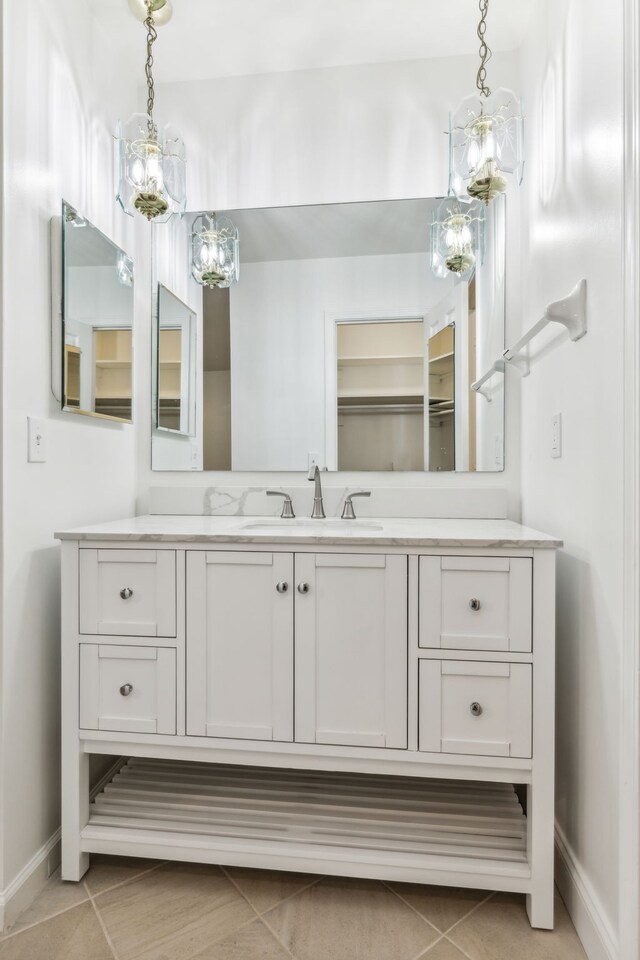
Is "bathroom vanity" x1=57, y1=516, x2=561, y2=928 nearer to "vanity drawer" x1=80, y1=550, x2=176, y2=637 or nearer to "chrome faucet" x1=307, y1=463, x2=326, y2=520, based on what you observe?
"vanity drawer" x1=80, y1=550, x2=176, y2=637

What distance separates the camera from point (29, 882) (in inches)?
56.8

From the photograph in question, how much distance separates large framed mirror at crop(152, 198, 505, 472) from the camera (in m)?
2.03

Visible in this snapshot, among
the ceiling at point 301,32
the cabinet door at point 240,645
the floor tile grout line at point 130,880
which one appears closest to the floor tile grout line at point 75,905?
the floor tile grout line at point 130,880

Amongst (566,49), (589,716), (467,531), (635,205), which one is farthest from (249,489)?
(566,49)

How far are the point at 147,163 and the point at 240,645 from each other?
1.50 metres

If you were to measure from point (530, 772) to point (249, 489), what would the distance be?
1255 mm

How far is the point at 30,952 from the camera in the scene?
1294 millimetres

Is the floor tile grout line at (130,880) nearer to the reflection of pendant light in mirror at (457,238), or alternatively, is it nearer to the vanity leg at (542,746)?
the vanity leg at (542,746)

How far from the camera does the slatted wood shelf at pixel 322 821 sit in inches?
56.3

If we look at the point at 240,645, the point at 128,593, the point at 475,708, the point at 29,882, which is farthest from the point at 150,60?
the point at 29,882

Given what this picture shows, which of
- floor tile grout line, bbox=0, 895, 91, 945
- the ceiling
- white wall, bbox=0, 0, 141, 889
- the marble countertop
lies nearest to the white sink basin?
the marble countertop

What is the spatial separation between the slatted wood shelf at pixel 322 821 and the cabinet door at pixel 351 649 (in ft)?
0.89

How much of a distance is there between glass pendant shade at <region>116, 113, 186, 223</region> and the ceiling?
404mm

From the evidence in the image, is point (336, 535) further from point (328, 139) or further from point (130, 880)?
point (328, 139)
